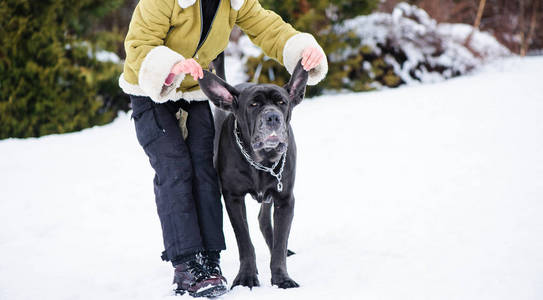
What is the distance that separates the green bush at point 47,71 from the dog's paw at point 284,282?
6.50 meters

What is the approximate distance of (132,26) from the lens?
119 inches

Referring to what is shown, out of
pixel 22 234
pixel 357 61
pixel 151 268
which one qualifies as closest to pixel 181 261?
pixel 151 268

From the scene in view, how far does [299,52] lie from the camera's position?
10.7 feet

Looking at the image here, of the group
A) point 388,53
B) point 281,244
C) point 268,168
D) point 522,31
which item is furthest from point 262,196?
point 522,31

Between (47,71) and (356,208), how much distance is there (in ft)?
19.2

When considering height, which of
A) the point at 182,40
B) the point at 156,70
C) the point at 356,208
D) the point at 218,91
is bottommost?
the point at 356,208

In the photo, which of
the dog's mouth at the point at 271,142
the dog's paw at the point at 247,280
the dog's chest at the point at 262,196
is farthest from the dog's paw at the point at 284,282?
the dog's mouth at the point at 271,142

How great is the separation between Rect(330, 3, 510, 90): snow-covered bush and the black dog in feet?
22.8

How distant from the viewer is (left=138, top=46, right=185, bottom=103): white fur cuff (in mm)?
2805

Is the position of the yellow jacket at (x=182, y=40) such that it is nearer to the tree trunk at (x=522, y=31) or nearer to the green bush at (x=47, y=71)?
the green bush at (x=47, y=71)

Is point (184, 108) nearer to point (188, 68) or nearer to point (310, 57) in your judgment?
point (188, 68)

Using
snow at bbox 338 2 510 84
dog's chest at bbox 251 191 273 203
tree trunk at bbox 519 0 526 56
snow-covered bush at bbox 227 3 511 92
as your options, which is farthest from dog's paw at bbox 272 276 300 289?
tree trunk at bbox 519 0 526 56

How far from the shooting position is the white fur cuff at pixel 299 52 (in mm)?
3246

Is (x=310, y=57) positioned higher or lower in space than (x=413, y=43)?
higher
